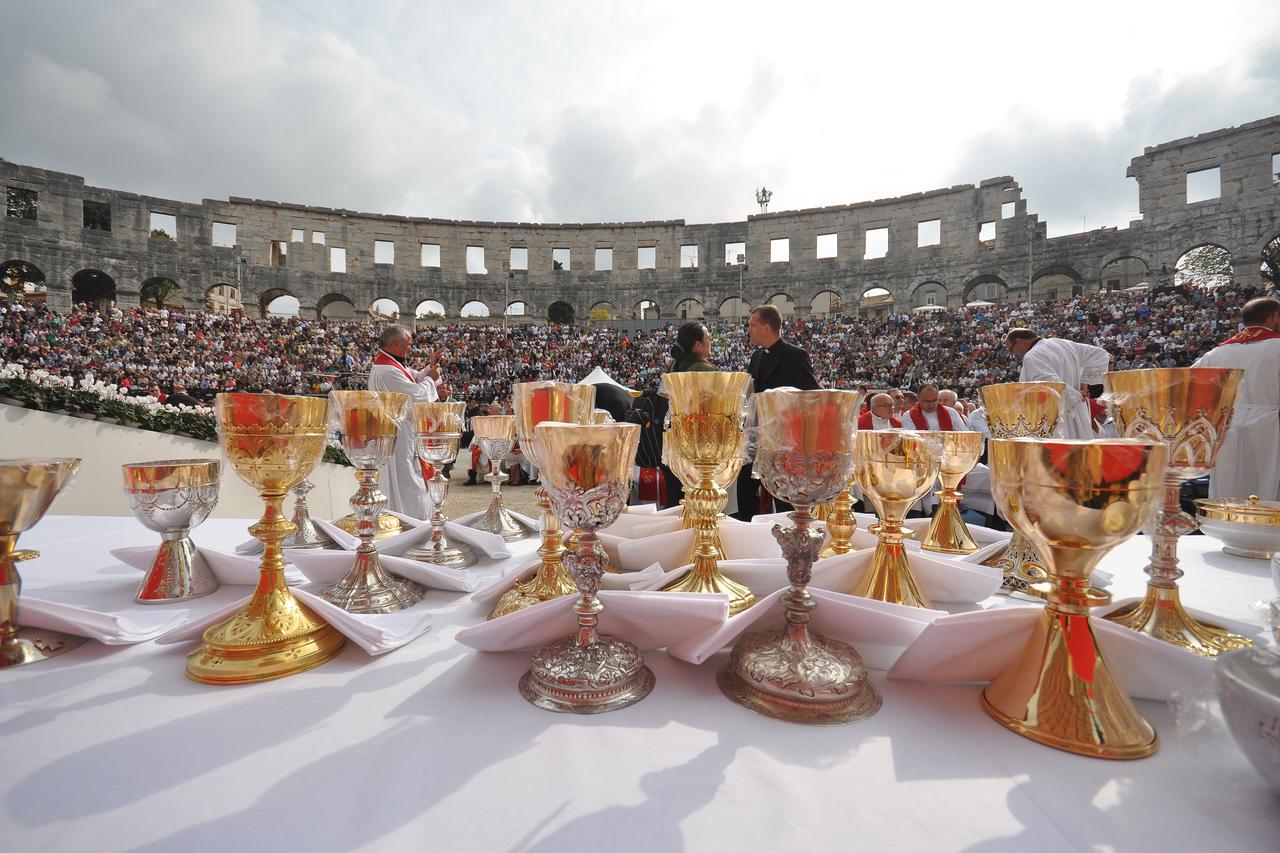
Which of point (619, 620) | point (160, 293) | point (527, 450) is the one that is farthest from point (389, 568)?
point (160, 293)

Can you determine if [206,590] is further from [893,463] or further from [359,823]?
[893,463]

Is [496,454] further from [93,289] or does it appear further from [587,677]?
[93,289]

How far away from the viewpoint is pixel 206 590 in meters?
1.38

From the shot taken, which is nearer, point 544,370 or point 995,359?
point 995,359

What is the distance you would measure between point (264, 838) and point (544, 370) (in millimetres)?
22251

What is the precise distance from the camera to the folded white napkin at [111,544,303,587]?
1395mm

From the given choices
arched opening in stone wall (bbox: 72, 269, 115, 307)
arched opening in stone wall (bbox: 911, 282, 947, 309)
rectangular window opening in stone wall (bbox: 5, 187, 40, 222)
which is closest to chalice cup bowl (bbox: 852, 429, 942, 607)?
arched opening in stone wall (bbox: 911, 282, 947, 309)

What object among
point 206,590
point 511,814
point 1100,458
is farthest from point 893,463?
point 206,590

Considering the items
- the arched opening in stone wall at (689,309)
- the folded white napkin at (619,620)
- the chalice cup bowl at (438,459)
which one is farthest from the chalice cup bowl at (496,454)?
the arched opening in stone wall at (689,309)

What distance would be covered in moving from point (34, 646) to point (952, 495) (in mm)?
2202

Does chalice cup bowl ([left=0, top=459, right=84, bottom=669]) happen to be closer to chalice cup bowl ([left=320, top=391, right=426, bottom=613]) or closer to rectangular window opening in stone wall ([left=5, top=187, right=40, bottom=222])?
chalice cup bowl ([left=320, top=391, right=426, bottom=613])

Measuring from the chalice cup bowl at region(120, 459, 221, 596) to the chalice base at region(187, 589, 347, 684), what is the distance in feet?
1.58

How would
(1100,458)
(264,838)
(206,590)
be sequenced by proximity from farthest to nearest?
(206,590) < (1100,458) < (264,838)

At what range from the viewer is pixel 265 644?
942 millimetres
